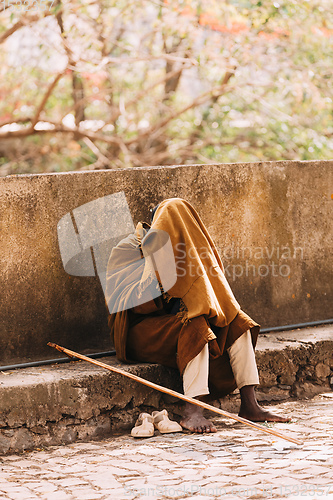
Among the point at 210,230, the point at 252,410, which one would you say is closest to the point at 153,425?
the point at 252,410

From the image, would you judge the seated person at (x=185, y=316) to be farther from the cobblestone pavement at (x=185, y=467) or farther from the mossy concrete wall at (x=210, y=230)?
the mossy concrete wall at (x=210, y=230)

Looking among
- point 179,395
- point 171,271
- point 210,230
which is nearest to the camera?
point 179,395

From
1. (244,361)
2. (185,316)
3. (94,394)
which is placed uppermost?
(185,316)

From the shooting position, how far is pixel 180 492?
8.35 feet

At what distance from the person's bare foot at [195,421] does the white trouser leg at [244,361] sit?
33 centimetres

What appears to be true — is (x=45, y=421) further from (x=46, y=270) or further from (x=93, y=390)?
(x=46, y=270)

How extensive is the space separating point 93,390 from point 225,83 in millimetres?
5902

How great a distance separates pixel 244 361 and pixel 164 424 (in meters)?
0.62

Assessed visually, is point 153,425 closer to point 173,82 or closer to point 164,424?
point 164,424

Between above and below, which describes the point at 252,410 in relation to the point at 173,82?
below

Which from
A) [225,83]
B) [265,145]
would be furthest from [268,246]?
[265,145]

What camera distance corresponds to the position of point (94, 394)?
11.6 ft

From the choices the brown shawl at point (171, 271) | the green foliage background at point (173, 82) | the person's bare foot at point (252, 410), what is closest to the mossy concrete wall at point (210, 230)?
the brown shawl at point (171, 271)

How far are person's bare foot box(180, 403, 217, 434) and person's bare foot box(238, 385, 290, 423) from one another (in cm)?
25
